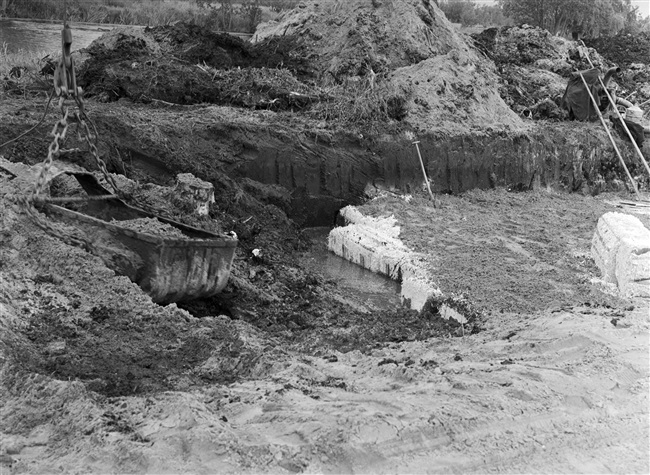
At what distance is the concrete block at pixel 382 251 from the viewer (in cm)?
885

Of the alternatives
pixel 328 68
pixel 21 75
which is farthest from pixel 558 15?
pixel 21 75

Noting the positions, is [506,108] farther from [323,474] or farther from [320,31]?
[323,474]

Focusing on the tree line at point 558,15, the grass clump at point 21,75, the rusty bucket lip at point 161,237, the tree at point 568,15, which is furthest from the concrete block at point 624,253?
the tree at point 568,15

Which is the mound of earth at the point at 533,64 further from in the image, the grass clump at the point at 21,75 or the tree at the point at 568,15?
the tree at the point at 568,15

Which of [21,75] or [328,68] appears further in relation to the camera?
[328,68]

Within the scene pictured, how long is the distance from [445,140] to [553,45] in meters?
9.22

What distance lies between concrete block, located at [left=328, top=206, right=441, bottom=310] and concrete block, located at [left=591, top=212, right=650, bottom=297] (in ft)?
6.09

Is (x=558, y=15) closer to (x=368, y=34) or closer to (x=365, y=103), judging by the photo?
(x=368, y=34)

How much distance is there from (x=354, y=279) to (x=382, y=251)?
20.0 inches

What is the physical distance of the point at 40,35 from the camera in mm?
24172

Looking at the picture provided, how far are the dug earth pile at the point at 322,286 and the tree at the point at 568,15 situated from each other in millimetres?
15569

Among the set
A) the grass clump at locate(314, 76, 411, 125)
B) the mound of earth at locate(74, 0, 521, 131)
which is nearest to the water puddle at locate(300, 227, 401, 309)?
the grass clump at locate(314, 76, 411, 125)

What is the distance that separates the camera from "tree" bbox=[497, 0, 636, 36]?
103 feet

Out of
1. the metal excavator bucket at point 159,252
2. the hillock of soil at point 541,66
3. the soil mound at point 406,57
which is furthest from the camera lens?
the hillock of soil at point 541,66
